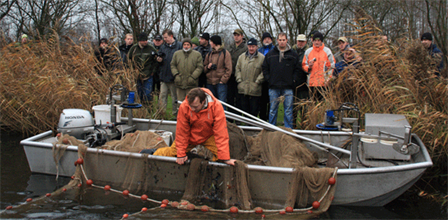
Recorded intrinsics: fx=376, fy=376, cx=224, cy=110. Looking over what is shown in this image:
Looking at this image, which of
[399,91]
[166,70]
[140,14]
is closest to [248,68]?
[166,70]

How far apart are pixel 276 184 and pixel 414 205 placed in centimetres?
197

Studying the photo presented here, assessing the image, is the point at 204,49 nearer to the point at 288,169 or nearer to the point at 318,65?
the point at 318,65

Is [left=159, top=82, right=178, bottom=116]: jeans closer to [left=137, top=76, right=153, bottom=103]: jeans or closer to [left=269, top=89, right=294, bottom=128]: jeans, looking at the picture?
[left=137, top=76, right=153, bottom=103]: jeans

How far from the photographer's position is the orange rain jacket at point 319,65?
7148 millimetres

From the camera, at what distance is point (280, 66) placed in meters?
7.23

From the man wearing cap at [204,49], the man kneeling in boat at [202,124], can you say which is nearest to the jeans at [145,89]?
the man wearing cap at [204,49]

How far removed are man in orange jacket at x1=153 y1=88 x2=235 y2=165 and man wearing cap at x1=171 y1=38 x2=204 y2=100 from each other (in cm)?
303

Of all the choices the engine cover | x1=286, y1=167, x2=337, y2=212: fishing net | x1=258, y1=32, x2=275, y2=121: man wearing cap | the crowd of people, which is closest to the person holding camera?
the crowd of people

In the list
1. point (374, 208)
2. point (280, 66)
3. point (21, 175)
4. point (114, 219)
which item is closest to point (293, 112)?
point (280, 66)

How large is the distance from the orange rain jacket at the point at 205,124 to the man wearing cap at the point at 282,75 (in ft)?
8.43

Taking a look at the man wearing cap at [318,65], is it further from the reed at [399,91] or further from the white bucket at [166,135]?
the white bucket at [166,135]

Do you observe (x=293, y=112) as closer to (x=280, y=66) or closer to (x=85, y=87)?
(x=280, y=66)

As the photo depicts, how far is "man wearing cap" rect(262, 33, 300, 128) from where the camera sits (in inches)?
285

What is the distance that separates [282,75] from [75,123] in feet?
12.6
